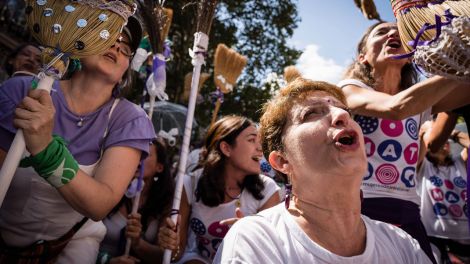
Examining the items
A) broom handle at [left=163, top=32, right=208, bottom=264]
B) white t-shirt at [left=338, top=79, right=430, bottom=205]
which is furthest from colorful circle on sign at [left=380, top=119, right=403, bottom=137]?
broom handle at [left=163, top=32, right=208, bottom=264]

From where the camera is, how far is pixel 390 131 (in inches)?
82.1

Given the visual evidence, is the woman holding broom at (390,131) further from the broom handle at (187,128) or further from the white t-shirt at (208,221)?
the white t-shirt at (208,221)

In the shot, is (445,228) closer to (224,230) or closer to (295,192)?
(224,230)

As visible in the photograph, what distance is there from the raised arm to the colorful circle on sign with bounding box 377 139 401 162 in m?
0.22

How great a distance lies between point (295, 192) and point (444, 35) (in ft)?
2.46

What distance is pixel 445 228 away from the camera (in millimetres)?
3822

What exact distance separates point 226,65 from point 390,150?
11.6 ft

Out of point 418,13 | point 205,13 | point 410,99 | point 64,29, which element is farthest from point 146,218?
point 418,13

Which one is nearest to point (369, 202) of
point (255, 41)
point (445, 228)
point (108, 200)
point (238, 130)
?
point (108, 200)

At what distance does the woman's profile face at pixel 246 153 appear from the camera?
123 inches

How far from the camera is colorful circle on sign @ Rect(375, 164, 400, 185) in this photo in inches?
79.4

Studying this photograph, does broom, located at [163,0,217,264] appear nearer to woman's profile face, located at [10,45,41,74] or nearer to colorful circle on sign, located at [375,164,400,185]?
colorful circle on sign, located at [375,164,400,185]

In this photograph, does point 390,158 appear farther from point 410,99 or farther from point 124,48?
point 124,48

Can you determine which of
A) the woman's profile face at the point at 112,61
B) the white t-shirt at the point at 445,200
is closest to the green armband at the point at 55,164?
the woman's profile face at the point at 112,61
